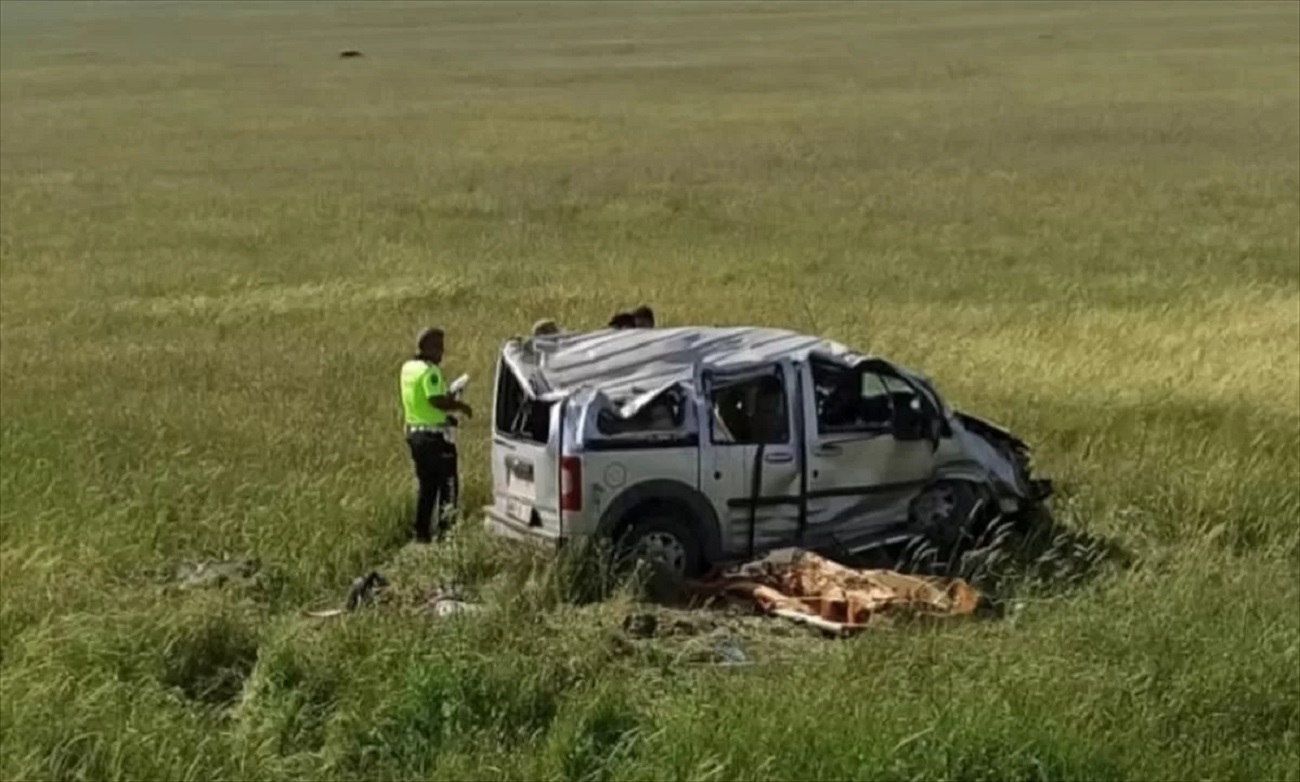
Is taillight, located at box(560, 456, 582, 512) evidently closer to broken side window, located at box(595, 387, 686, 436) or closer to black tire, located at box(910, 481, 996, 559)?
broken side window, located at box(595, 387, 686, 436)

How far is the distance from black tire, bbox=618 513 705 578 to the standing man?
5.76ft

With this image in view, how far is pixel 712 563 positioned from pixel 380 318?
12.9 m

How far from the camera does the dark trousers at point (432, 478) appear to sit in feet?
46.9

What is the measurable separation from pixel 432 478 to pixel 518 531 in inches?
45.3

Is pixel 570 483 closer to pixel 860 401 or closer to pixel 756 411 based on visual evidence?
pixel 756 411

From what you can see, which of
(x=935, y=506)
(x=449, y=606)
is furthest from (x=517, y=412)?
(x=935, y=506)

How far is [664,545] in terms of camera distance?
43.6ft

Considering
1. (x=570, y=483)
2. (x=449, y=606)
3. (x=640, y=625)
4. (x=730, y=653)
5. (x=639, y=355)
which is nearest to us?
(x=730, y=653)

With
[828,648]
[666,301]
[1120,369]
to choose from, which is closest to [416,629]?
[828,648]

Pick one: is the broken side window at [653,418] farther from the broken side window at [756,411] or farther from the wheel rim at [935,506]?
the wheel rim at [935,506]

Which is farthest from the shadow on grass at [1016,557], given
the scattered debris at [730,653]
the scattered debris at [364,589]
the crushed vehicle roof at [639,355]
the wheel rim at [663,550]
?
the scattered debris at [364,589]

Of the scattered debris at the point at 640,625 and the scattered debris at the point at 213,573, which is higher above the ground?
the scattered debris at the point at 640,625

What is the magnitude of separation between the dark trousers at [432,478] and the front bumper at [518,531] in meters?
0.47

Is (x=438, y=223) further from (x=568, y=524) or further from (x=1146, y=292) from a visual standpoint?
(x=568, y=524)
